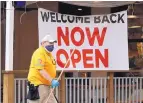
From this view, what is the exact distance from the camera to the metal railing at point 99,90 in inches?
394

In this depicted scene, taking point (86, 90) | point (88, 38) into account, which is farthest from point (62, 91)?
point (88, 38)

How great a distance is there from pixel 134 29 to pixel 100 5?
215 centimetres

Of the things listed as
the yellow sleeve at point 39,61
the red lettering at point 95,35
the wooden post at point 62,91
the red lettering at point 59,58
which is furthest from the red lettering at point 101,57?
the yellow sleeve at point 39,61

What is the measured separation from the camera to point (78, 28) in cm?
994

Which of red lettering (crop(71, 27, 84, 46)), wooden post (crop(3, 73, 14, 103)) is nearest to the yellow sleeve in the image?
wooden post (crop(3, 73, 14, 103))

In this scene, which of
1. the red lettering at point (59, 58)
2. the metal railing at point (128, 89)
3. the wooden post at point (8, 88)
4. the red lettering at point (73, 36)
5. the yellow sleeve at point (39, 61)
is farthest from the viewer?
the metal railing at point (128, 89)

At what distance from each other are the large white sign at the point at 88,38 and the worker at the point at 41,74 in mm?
1489

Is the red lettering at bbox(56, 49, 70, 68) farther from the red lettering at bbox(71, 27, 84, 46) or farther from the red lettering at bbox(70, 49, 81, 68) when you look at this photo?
the red lettering at bbox(71, 27, 84, 46)

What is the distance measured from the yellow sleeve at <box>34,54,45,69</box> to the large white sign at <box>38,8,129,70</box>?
1.68m

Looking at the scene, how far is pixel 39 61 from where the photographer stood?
8.00 meters

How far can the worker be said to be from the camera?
8023mm

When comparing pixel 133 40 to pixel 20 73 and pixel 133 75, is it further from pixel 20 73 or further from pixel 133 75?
pixel 20 73

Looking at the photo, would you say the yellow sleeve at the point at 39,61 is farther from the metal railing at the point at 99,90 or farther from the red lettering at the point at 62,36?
the metal railing at the point at 99,90

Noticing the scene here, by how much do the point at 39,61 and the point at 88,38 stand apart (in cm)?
223
